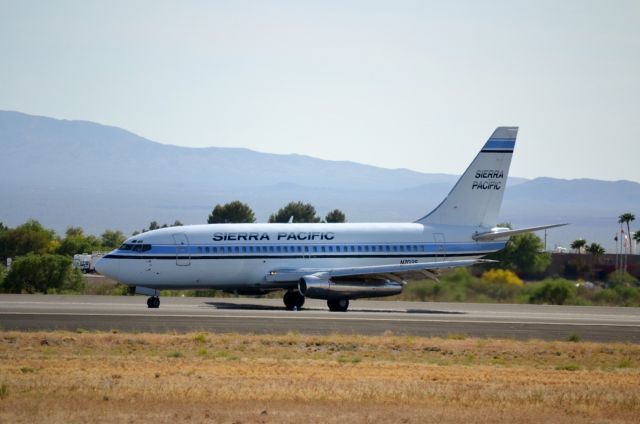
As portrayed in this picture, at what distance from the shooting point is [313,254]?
4903 cm

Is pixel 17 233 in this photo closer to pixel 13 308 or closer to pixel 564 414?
pixel 13 308

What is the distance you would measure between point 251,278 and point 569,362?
2064 cm

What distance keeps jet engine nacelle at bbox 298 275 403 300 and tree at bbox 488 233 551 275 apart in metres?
40.0

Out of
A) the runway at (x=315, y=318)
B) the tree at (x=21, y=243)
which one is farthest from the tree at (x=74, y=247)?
the runway at (x=315, y=318)

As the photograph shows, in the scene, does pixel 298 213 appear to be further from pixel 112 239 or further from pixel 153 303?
pixel 153 303

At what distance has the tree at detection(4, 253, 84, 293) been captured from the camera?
61781 millimetres

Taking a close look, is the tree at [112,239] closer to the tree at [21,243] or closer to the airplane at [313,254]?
the tree at [21,243]

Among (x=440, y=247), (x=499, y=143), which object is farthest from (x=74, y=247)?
(x=440, y=247)

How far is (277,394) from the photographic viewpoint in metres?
21.8

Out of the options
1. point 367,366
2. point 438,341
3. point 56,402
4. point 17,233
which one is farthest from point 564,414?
point 17,233

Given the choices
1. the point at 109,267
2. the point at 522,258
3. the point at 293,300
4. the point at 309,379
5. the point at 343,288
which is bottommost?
the point at 309,379

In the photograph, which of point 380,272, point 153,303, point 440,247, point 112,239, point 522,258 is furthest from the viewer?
point 112,239

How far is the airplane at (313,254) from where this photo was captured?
46.8 metres

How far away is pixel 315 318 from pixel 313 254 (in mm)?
8351
